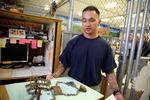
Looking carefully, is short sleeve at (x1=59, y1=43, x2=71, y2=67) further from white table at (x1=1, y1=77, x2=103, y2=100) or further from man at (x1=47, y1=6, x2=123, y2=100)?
white table at (x1=1, y1=77, x2=103, y2=100)

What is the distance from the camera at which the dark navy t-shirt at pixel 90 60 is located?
1315mm

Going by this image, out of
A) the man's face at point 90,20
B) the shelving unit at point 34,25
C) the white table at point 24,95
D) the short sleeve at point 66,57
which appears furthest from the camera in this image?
the shelving unit at point 34,25

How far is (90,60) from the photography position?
1.32 meters

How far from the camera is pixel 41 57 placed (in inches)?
90.5

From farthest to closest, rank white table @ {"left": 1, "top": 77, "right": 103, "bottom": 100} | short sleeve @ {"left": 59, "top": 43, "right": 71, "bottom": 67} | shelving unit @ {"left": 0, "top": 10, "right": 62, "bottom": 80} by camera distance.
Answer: shelving unit @ {"left": 0, "top": 10, "right": 62, "bottom": 80} < short sleeve @ {"left": 59, "top": 43, "right": 71, "bottom": 67} < white table @ {"left": 1, "top": 77, "right": 103, "bottom": 100}

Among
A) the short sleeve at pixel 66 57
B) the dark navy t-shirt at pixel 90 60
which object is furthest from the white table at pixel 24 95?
the short sleeve at pixel 66 57

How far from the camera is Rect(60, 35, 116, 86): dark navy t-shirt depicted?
1315 mm

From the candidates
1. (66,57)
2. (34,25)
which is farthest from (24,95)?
(34,25)

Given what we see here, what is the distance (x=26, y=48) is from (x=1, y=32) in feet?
1.57

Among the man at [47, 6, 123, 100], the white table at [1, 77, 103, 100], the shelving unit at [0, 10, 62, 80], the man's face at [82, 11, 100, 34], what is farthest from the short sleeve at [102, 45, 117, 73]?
the shelving unit at [0, 10, 62, 80]

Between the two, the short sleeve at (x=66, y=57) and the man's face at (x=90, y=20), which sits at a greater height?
the man's face at (x=90, y=20)

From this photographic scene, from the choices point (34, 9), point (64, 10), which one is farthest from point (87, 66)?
point (64, 10)

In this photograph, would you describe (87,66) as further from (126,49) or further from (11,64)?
(11,64)

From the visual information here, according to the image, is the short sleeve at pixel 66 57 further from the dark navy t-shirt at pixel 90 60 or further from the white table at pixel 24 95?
the white table at pixel 24 95
